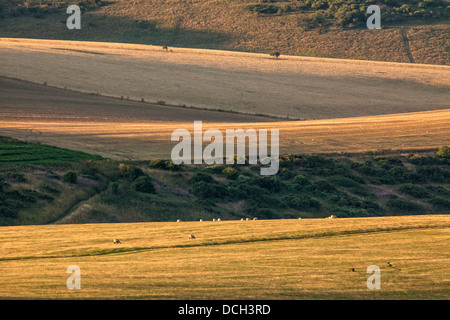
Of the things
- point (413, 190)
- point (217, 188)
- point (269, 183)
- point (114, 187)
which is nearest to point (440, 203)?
point (413, 190)

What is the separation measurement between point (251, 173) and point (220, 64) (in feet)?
186

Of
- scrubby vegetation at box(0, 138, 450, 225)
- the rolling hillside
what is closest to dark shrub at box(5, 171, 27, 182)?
scrubby vegetation at box(0, 138, 450, 225)

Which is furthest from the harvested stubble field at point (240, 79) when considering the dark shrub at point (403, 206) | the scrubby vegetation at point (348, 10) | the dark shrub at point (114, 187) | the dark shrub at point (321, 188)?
the dark shrub at point (114, 187)

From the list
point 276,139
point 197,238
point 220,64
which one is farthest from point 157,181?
point 220,64

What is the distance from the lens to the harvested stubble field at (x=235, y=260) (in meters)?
14.6

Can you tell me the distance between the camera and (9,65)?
86750 millimetres

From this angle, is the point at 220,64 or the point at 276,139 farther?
the point at 220,64

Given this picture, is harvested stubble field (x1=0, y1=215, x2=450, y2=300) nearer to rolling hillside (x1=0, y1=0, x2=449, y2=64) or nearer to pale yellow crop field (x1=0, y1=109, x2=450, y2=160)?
pale yellow crop field (x1=0, y1=109, x2=450, y2=160)

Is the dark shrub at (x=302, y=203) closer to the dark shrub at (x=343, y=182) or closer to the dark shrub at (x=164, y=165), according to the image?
the dark shrub at (x=343, y=182)

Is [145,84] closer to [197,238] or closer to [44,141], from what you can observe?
[44,141]

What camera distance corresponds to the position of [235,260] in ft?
57.1

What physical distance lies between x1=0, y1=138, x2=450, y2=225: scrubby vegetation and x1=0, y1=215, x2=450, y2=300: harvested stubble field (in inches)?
540

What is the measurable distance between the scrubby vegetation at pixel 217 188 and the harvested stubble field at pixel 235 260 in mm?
13705

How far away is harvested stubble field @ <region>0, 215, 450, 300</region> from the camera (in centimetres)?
1463
